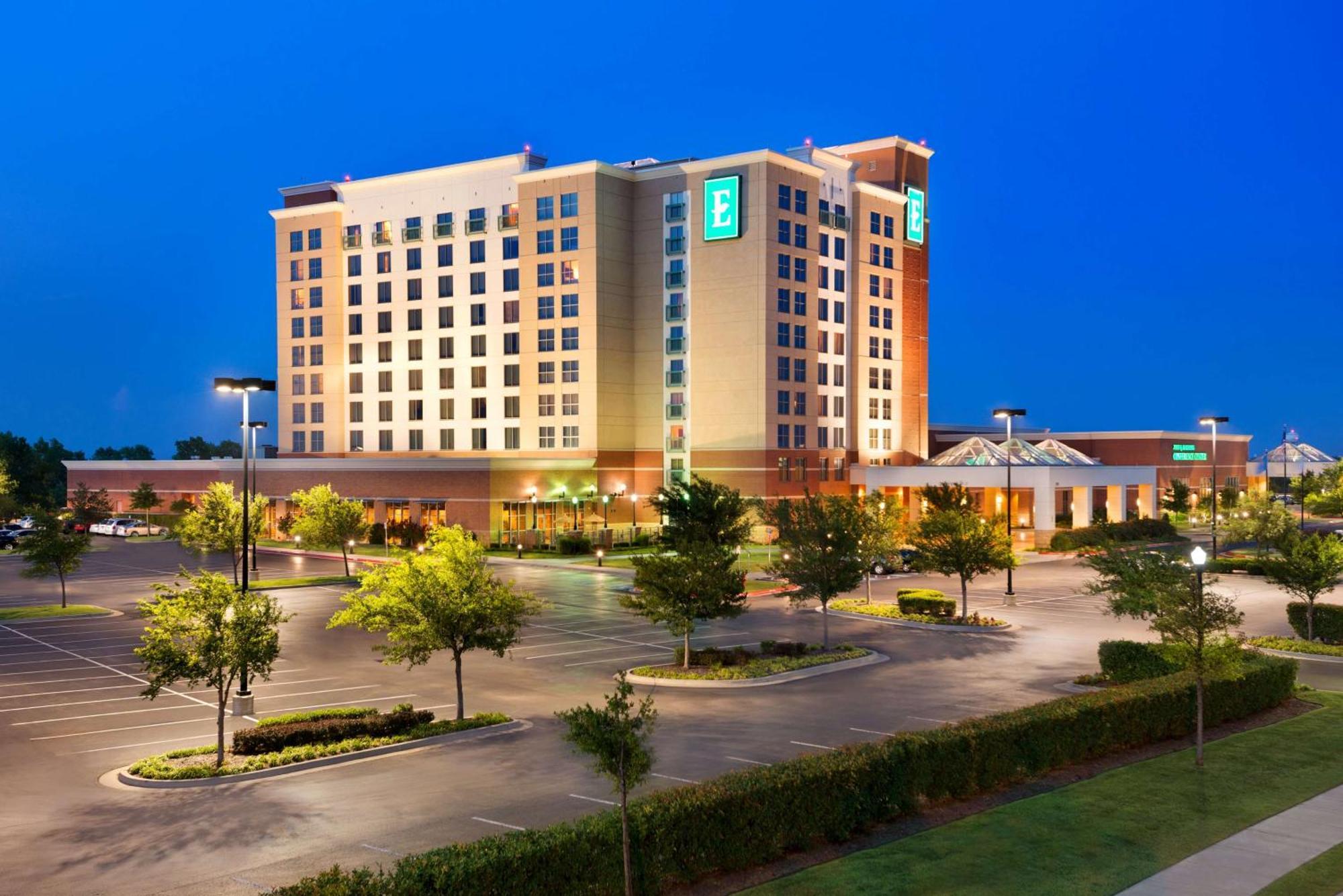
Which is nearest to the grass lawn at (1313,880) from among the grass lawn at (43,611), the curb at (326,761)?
the curb at (326,761)

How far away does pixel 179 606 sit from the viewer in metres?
21.7

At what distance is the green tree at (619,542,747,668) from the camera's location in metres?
32.7

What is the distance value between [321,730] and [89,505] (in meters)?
86.7

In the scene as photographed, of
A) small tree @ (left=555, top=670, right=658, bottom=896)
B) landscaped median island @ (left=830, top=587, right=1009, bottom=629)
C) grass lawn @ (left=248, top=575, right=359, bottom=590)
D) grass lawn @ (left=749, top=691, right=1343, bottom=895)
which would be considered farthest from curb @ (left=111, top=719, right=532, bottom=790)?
grass lawn @ (left=248, top=575, right=359, bottom=590)

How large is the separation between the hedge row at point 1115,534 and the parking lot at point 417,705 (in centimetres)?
2582

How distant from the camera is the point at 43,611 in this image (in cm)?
4453

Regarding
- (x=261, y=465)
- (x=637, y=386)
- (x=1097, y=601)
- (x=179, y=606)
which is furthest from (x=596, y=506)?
(x=179, y=606)

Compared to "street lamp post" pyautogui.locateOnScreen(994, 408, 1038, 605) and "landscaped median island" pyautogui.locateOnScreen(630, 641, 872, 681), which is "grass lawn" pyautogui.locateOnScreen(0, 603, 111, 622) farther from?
"street lamp post" pyautogui.locateOnScreen(994, 408, 1038, 605)

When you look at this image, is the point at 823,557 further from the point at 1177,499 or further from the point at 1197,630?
the point at 1177,499

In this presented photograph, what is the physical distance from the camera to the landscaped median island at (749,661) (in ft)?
103

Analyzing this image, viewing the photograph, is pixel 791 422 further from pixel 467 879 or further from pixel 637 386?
pixel 467 879

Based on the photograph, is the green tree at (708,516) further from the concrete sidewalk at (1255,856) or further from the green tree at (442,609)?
the concrete sidewalk at (1255,856)

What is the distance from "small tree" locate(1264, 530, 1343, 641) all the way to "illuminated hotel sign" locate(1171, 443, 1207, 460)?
8873cm

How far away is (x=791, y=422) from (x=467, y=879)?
237 feet
